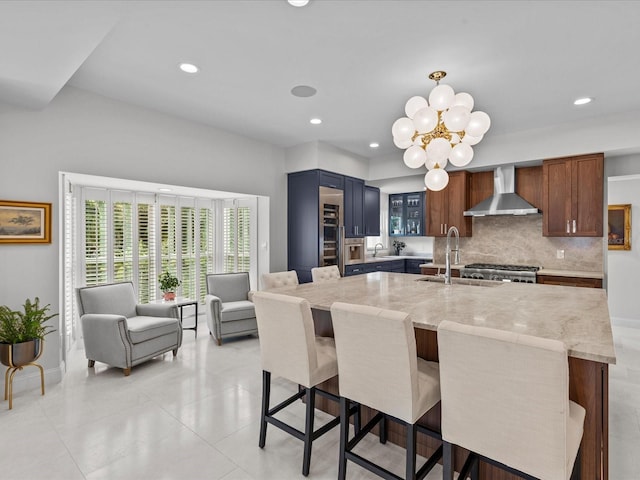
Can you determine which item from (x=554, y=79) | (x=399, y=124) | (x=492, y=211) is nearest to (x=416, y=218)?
(x=492, y=211)

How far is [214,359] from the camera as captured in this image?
3775 mm

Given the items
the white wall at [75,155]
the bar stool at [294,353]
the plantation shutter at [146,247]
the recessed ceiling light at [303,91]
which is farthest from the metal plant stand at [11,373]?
the recessed ceiling light at [303,91]

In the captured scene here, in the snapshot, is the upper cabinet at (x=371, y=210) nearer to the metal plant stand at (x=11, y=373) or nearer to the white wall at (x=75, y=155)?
the white wall at (x=75, y=155)

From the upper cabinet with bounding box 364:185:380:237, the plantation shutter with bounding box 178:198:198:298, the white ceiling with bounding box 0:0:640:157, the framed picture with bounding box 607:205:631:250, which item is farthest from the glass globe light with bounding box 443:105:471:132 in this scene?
the plantation shutter with bounding box 178:198:198:298

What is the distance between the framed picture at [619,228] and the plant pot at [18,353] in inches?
265

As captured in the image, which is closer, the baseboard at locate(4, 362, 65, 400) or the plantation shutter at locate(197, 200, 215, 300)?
the baseboard at locate(4, 362, 65, 400)

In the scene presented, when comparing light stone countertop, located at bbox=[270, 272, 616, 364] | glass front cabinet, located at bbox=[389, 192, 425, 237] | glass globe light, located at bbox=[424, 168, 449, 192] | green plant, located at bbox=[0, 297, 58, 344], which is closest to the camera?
light stone countertop, located at bbox=[270, 272, 616, 364]

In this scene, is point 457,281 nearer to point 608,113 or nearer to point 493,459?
point 493,459

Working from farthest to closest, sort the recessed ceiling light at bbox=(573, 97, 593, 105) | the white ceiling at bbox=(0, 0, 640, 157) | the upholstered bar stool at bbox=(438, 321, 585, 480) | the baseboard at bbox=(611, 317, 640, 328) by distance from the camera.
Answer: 1. the baseboard at bbox=(611, 317, 640, 328)
2. the recessed ceiling light at bbox=(573, 97, 593, 105)
3. the white ceiling at bbox=(0, 0, 640, 157)
4. the upholstered bar stool at bbox=(438, 321, 585, 480)

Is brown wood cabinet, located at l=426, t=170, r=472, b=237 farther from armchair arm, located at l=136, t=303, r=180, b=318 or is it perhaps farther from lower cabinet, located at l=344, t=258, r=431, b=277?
armchair arm, located at l=136, t=303, r=180, b=318

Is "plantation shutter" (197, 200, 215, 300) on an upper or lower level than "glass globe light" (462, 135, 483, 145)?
lower

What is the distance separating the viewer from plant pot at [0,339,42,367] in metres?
2.71

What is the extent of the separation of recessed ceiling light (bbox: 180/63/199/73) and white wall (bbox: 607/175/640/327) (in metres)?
5.22

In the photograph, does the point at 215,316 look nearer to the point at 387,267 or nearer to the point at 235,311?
the point at 235,311
